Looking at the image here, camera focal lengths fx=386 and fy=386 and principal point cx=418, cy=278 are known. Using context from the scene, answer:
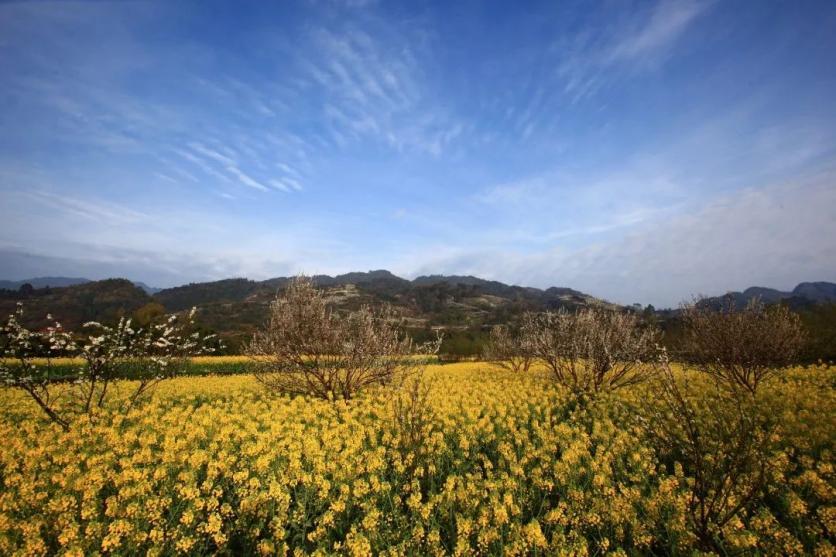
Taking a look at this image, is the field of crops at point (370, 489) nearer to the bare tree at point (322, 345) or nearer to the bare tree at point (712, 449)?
the bare tree at point (712, 449)

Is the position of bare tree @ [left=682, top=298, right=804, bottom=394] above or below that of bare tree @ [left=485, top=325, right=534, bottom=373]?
above

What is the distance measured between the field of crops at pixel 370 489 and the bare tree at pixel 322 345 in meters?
2.93

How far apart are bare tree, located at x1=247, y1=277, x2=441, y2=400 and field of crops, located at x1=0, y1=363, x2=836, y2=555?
2.93m

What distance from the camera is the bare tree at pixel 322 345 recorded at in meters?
15.2

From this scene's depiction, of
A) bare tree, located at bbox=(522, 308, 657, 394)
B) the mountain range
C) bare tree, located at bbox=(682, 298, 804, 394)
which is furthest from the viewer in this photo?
the mountain range

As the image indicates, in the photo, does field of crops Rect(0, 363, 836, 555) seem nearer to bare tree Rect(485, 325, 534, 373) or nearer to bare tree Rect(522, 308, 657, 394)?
bare tree Rect(522, 308, 657, 394)

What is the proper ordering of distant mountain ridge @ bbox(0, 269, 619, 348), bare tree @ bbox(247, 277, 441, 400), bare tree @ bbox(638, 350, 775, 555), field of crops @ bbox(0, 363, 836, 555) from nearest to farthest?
bare tree @ bbox(638, 350, 775, 555), field of crops @ bbox(0, 363, 836, 555), bare tree @ bbox(247, 277, 441, 400), distant mountain ridge @ bbox(0, 269, 619, 348)

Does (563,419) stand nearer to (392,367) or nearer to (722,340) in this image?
(392,367)

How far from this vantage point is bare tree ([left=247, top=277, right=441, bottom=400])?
15156mm

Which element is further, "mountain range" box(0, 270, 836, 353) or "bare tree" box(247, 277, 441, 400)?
"mountain range" box(0, 270, 836, 353)

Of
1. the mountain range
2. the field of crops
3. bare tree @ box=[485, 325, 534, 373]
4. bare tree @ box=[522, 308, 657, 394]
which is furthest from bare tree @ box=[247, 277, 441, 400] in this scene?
the mountain range

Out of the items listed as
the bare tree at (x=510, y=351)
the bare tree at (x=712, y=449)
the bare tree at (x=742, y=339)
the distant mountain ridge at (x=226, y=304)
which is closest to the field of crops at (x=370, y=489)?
the bare tree at (x=712, y=449)

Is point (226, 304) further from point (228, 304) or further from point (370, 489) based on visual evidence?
point (370, 489)

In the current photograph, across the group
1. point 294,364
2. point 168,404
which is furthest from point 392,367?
point 168,404
